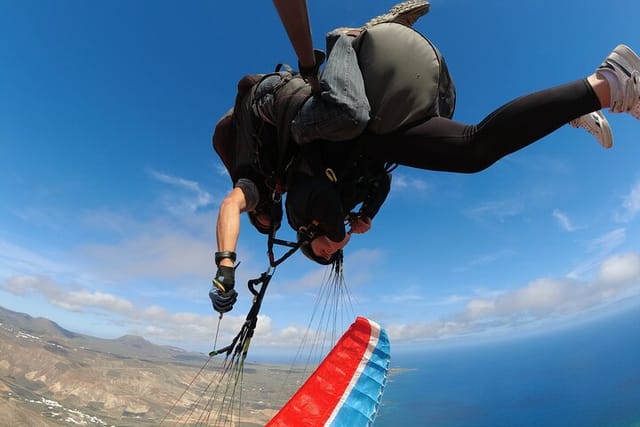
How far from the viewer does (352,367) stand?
24.9ft

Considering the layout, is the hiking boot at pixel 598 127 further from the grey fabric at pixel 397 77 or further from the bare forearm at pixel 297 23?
the bare forearm at pixel 297 23

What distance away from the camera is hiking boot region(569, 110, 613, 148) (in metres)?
2.53

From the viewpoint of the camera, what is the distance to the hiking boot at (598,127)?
8.31 ft

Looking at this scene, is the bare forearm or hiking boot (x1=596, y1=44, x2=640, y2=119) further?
hiking boot (x1=596, y1=44, x2=640, y2=119)

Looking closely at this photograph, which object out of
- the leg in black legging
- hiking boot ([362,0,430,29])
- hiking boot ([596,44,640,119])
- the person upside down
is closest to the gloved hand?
the person upside down

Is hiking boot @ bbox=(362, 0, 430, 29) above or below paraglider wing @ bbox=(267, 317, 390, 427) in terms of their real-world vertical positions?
above

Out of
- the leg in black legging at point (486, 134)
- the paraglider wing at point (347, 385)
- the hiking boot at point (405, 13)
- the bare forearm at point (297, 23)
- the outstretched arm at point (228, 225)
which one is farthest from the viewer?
the paraglider wing at point (347, 385)

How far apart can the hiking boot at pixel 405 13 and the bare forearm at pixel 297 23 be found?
1.21 metres

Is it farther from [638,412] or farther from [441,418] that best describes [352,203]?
[441,418]

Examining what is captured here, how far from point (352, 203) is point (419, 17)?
1.72m

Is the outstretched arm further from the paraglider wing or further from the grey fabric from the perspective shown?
the paraglider wing

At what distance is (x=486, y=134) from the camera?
2.23 m

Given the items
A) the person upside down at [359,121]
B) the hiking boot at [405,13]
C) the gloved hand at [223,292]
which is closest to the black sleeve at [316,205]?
the person upside down at [359,121]

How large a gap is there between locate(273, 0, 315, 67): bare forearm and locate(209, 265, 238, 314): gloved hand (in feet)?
4.70
